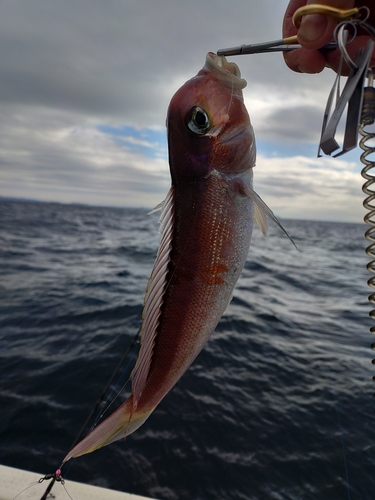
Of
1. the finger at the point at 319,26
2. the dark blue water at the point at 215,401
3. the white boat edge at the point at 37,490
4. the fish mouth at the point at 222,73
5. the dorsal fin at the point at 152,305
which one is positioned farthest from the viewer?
the dark blue water at the point at 215,401

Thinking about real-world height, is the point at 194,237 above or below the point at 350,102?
below

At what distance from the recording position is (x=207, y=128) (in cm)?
137

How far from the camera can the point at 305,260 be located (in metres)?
21.8

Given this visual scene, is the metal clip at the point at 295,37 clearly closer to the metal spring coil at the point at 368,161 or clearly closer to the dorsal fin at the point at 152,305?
the metal spring coil at the point at 368,161

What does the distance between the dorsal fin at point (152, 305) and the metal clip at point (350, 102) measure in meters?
0.62

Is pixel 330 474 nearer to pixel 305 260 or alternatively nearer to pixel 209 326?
pixel 209 326

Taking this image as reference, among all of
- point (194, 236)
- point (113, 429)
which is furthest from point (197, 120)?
point (113, 429)

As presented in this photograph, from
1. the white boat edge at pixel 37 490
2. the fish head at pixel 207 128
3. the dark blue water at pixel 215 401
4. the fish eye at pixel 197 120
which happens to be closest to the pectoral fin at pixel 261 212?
the fish head at pixel 207 128

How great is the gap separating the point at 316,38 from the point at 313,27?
0.05 metres

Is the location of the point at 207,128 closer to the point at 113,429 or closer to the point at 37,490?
the point at 113,429

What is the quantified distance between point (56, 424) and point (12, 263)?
11.5 metres

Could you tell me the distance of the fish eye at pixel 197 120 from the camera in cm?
135

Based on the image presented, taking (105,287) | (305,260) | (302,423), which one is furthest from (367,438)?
(305,260)

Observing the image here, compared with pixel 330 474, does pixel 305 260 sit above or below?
above
